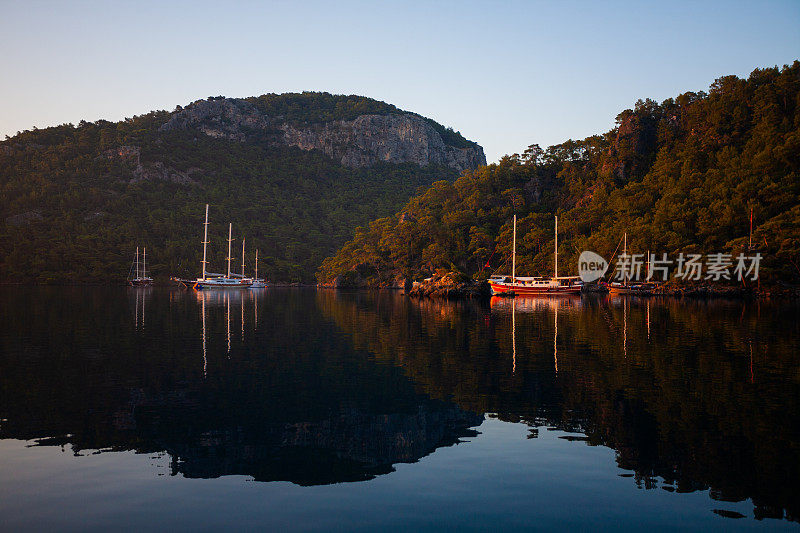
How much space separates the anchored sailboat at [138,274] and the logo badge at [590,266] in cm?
10602

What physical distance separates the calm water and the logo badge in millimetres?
85962

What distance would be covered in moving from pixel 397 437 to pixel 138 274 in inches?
6248

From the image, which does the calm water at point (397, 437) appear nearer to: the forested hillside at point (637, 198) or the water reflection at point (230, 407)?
the water reflection at point (230, 407)

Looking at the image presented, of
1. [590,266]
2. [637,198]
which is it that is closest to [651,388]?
[590,266]

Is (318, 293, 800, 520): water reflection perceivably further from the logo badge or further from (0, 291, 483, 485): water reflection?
the logo badge

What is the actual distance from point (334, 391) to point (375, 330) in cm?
2034

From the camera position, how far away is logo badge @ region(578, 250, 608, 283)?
113 metres

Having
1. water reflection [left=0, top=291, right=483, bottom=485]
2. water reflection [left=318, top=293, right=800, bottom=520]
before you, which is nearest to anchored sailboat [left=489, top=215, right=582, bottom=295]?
water reflection [left=318, top=293, right=800, bottom=520]

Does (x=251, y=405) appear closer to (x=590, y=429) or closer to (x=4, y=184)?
(x=590, y=429)

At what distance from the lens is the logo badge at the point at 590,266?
112562 mm

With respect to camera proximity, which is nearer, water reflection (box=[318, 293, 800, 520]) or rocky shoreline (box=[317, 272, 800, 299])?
water reflection (box=[318, 293, 800, 520])

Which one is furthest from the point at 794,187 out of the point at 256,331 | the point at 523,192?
the point at 256,331

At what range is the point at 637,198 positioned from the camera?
390ft

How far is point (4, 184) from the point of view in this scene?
174375 millimetres
